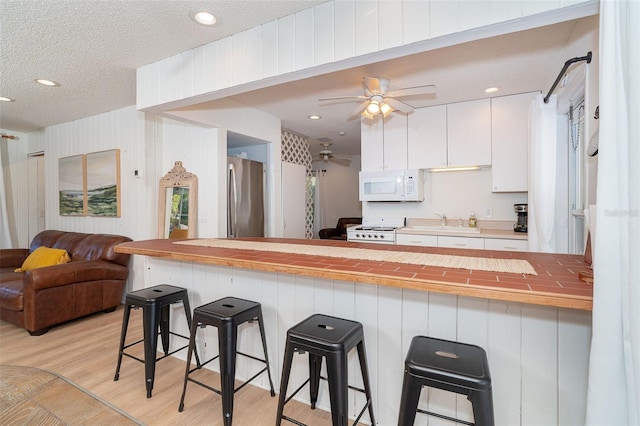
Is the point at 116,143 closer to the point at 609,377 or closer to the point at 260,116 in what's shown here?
the point at 260,116

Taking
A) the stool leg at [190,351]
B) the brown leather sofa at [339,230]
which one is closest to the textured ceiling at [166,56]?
the stool leg at [190,351]

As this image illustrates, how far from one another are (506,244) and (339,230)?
392 centimetres

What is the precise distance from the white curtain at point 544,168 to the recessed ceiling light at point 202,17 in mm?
2479

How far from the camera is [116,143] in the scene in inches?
160

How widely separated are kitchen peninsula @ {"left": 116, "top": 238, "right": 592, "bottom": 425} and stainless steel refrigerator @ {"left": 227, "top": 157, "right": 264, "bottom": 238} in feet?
5.27

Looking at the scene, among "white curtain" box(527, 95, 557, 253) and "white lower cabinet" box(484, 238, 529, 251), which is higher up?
"white curtain" box(527, 95, 557, 253)

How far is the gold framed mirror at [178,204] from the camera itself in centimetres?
352

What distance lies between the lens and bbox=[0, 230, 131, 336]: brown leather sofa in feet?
9.64

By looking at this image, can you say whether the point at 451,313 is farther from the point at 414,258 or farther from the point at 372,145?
the point at 372,145

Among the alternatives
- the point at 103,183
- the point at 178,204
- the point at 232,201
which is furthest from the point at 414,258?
the point at 103,183

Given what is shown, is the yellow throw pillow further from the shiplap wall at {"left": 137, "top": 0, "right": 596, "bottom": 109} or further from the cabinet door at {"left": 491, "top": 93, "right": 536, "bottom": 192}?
the cabinet door at {"left": 491, "top": 93, "right": 536, "bottom": 192}

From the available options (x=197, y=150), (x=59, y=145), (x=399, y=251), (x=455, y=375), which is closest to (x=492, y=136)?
(x=399, y=251)

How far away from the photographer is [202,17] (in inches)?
75.3

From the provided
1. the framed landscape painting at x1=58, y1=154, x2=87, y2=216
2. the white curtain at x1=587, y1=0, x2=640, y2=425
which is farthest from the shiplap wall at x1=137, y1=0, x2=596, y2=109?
the framed landscape painting at x1=58, y1=154, x2=87, y2=216
